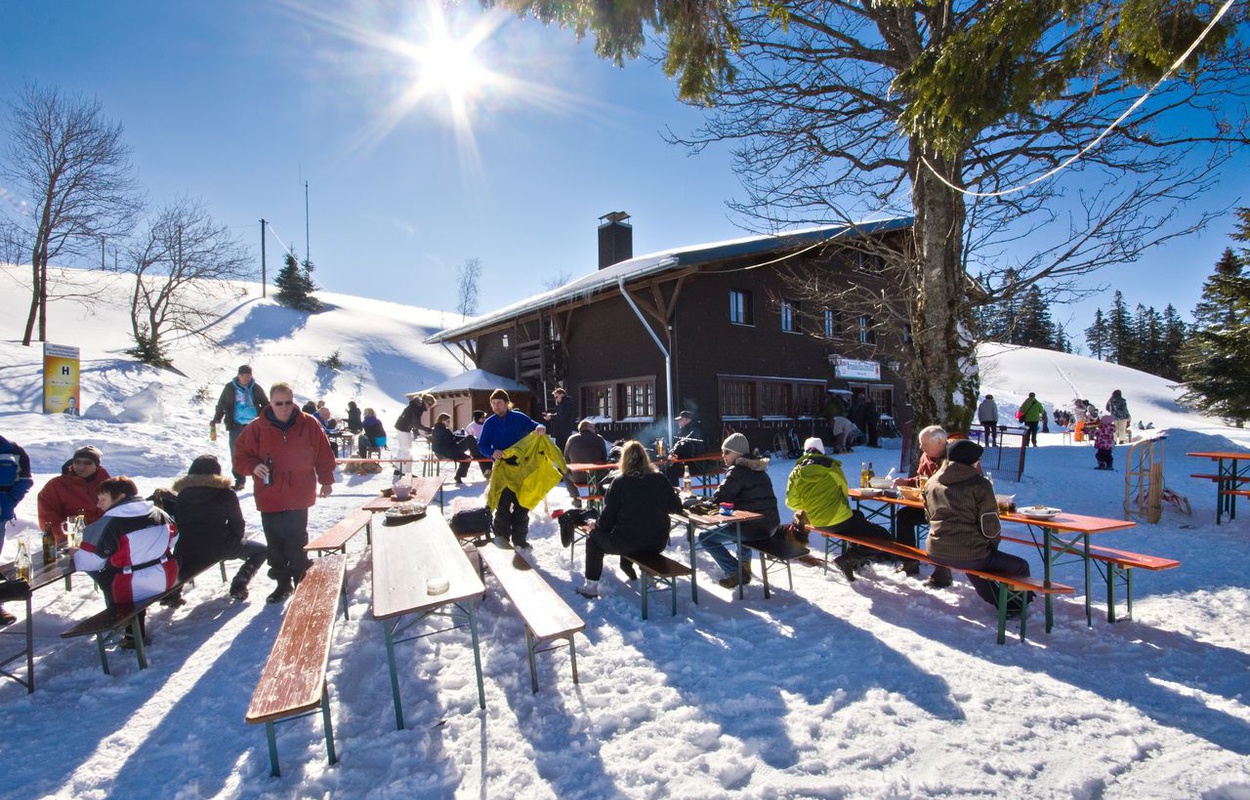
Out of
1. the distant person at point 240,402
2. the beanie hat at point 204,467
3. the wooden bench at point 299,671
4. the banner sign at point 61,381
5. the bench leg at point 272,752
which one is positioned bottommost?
the bench leg at point 272,752

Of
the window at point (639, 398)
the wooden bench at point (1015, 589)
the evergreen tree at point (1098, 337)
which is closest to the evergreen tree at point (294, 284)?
the window at point (639, 398)

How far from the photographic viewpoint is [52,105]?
1820 cm

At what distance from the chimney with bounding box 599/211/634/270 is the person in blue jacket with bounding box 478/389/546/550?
13.5 m

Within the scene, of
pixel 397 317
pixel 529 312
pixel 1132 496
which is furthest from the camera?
pixel 397 317

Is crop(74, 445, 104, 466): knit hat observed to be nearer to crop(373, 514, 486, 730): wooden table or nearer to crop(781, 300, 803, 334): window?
crop(373, 514, 486, 730): wooden table

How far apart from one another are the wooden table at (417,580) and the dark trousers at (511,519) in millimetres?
1248

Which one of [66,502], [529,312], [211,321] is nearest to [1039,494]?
[66,502]

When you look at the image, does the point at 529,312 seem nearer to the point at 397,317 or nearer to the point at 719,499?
the point at 719,499

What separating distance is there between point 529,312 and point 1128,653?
50.9 feet

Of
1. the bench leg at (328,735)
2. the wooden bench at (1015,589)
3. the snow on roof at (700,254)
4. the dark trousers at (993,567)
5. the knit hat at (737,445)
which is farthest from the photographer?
the snow on roof at (700,254)

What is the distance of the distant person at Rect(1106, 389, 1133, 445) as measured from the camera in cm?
1611

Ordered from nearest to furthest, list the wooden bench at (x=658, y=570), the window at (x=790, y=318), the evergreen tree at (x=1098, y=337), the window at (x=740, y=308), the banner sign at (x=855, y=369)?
the wooden bench at (x=658, y=570) → the window at (x=740, y=308) → the window at (x=790, y=318) → the banner sign at (x=855, y=369) → the evergreen tree at (x=1098, y=337)

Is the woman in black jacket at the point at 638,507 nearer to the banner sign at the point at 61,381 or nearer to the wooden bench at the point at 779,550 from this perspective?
the wooden bench at the point at 779,550

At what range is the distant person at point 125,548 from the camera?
360 centimetres
